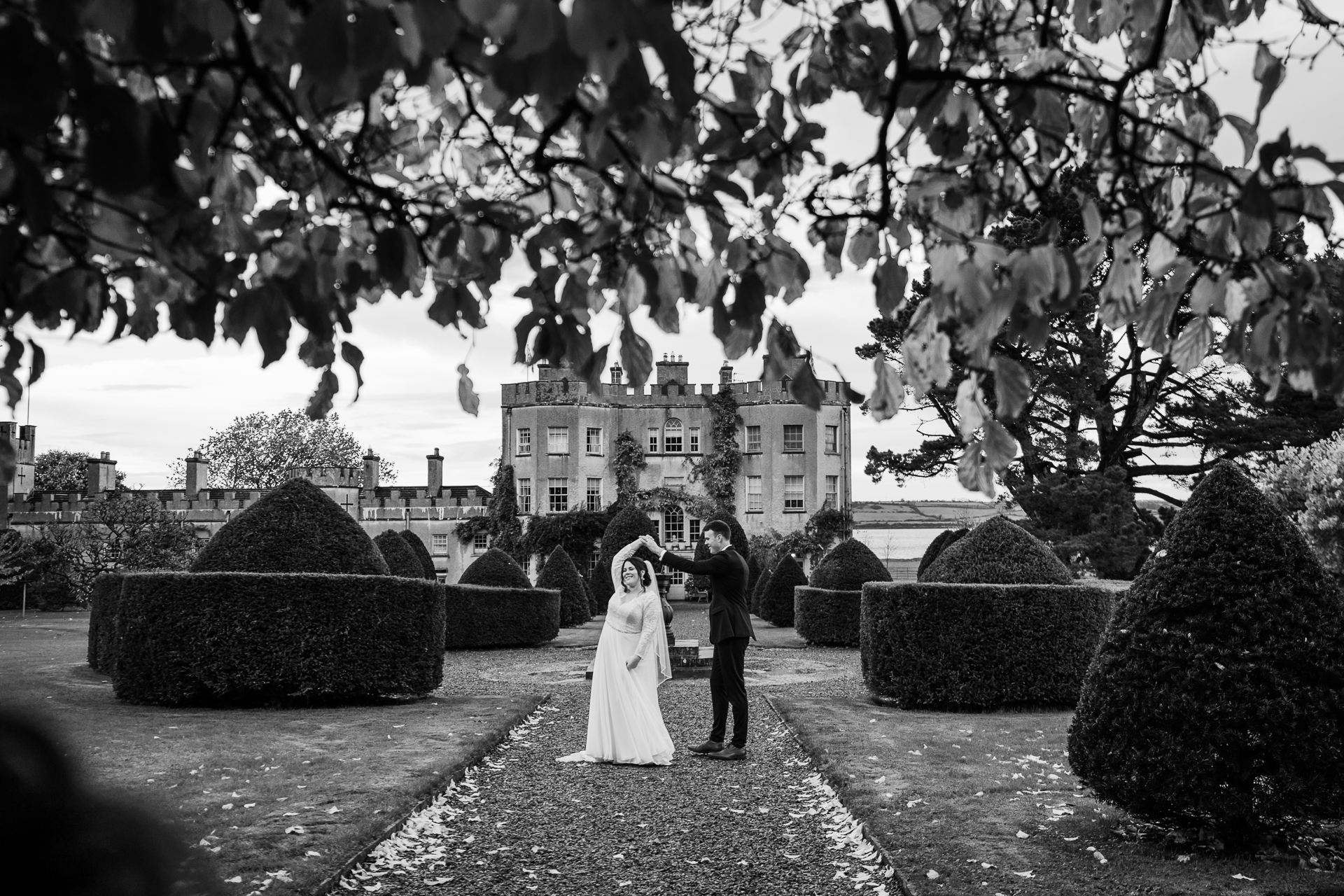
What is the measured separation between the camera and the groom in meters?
9.07

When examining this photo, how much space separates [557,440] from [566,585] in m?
17.8

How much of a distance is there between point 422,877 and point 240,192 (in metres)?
3.75

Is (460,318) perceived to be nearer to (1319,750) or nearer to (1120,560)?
(1319,750)

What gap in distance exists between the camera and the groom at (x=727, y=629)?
9070 mm

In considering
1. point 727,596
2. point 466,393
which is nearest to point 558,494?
point 727,596

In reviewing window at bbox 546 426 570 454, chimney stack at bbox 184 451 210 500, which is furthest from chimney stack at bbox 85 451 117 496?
window at bbox 546 426 570 454

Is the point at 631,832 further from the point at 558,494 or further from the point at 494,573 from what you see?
the point at 558,494

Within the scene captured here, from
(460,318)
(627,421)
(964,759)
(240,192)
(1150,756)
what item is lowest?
(964,759)

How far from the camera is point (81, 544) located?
126 ft

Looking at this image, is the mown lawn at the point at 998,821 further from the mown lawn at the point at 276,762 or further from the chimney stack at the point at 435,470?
the chimney stack at the point at 435,470

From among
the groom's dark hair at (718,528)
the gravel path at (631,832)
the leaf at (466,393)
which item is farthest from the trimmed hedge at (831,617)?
the leaf at (466,393)

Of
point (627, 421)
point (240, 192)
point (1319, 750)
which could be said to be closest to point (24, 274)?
point (240, 192)

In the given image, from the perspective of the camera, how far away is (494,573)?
24281mm

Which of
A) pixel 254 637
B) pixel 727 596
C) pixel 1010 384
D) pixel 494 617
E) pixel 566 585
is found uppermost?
pixel 1010 384
